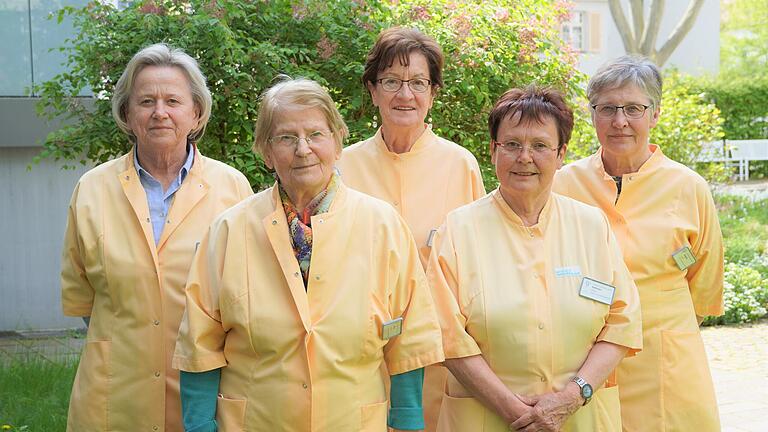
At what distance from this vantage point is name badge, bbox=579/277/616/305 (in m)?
Result: 3.48

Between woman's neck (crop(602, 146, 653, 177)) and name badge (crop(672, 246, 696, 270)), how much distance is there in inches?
15.9

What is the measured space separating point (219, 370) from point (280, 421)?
11.3 inches

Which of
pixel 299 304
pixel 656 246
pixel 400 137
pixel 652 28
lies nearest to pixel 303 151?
pixel 299 304

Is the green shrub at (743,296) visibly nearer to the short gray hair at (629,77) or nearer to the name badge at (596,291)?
the short gray hair at (629,77)

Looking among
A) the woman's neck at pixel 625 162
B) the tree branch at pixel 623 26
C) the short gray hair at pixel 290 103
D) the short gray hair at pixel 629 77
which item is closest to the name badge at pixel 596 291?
the woman's neck at pixel 625 162

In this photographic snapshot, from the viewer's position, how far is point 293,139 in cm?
319

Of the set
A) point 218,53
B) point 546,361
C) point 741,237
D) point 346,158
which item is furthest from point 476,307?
point 741,237

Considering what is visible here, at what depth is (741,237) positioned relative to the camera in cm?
1320

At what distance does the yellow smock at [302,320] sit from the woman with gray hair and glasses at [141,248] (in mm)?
439

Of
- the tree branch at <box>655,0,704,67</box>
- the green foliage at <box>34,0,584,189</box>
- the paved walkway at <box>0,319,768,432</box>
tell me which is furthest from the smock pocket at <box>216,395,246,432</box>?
the tree branch at <box>655,0,704,67</box>

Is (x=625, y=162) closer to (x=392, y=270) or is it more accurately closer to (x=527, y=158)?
(x=527, y=158)

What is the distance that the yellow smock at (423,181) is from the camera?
4.05m

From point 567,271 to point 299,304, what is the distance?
1.03 meters

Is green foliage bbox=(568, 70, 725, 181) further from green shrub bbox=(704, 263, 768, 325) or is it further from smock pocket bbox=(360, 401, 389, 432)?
smock pocket bbox=(360, 401, 389, 432)
